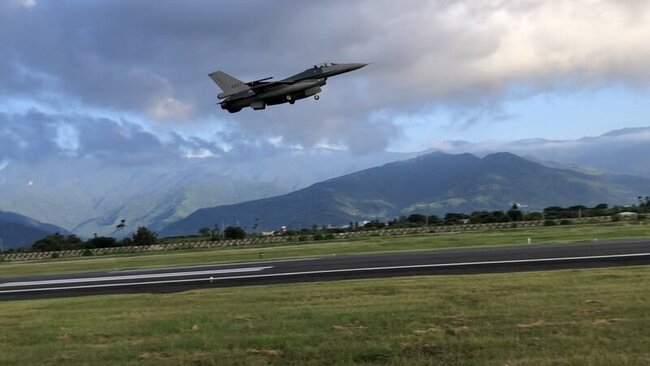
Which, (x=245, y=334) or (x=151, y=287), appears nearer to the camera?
(x=245, y=334)

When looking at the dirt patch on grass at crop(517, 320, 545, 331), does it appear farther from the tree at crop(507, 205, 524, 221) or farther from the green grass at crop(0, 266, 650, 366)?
the tree at crop(507, 205, 524, 221)

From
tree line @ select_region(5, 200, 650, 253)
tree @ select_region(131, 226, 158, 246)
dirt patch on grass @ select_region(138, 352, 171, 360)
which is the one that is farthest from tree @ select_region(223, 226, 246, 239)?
dirt patch on grass @ select_region(138, 352, 171, 360)

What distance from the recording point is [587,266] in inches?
915

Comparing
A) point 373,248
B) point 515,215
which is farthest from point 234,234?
point 373,248

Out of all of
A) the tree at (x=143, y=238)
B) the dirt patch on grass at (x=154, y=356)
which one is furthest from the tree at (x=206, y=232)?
the dirt patch on grass at (x=154, y=356)

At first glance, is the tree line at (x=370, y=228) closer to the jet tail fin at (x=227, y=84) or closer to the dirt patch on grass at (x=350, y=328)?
the jet tail fin at (x=227, y=84)

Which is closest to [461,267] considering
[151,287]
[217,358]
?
[151,287]

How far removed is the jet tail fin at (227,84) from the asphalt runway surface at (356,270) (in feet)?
26.5

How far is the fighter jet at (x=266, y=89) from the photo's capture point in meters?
25.2

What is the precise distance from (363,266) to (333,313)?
14.9 metres

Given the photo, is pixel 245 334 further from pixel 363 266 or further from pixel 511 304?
pixel 363 266

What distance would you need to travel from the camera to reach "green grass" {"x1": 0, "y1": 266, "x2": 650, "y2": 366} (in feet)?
33.8

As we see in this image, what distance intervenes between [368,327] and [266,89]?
14.8 meters

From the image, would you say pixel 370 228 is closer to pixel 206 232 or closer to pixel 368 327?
pixel 206 232
